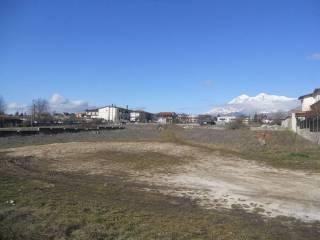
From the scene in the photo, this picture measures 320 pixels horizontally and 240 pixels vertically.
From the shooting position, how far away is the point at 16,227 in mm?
7324

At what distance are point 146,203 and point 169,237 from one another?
2931mm

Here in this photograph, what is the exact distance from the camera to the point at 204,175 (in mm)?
15805

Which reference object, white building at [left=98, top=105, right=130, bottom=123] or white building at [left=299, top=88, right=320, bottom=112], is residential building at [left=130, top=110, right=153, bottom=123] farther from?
white building at [left=299, top=88, right=320, bottom=112]

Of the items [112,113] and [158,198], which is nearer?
[158,198]

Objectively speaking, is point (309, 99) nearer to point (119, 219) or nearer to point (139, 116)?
point (119, 219)

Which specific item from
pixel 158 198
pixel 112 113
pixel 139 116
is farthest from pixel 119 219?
pixel 139 116

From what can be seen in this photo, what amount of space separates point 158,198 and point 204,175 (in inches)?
216

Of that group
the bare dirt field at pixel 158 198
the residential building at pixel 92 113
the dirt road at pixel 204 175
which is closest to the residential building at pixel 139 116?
the residential building at pixel 92 113

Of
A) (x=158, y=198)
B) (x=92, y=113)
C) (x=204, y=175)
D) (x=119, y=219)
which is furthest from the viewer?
(x=92, y=113)

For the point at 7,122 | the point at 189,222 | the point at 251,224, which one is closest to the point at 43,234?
the point at 189,222

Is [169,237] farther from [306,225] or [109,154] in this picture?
[109,154]

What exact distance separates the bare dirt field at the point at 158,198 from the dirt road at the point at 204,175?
0.04 m

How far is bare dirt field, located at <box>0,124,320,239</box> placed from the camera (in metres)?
7.39

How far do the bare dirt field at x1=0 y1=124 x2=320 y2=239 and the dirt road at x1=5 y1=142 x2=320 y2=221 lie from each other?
0.04m
